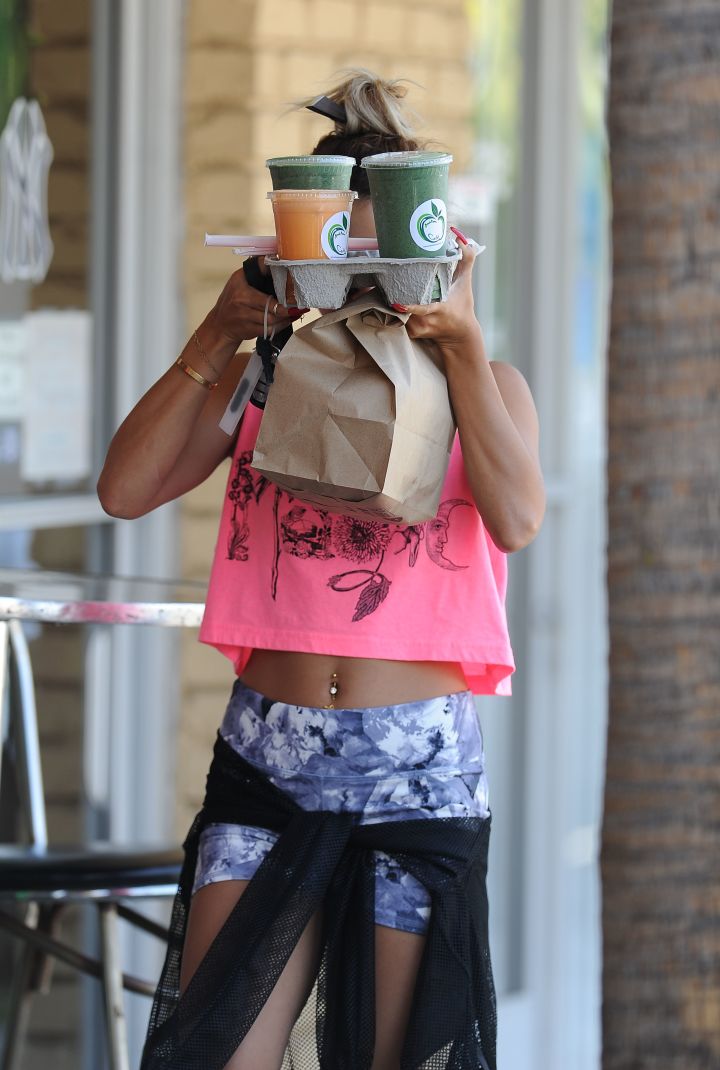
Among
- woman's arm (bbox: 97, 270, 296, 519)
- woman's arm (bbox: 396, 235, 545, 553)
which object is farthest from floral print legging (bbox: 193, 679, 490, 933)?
woman's arm (bbox: 97, 270, 296, 519)

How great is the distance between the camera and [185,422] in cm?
221

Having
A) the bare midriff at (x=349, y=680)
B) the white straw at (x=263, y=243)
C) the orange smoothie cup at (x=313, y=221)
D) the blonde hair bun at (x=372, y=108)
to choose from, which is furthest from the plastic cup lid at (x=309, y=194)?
the bare midriff at (x=349, y=680)

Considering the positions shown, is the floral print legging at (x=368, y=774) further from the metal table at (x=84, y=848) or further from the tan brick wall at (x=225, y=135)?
the tan brick wall at (x=225, y=135)

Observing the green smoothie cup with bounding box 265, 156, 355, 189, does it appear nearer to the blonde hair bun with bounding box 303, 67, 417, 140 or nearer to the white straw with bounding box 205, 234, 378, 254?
the white straw with bounding box 205, 234, 378, 254

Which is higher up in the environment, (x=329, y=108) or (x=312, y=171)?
(x=329, y=108)

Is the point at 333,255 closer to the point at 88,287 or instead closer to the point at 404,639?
the point at 404,639

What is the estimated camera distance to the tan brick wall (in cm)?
384

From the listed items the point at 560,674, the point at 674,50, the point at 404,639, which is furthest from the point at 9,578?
the point at 560,674

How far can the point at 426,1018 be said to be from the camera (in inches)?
79.5

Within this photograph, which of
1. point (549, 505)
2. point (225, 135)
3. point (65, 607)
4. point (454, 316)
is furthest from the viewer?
point (549, 505)

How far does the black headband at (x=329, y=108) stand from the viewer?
7.25ft

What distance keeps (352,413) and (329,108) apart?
551 mm

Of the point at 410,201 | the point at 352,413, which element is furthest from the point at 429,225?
the point at 352,413

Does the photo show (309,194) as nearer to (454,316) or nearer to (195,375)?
(454,316)
